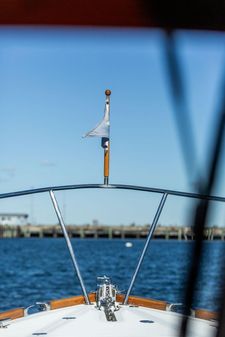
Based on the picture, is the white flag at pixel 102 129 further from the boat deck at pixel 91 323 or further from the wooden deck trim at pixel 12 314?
the wooden deck trim at pixel 12 314

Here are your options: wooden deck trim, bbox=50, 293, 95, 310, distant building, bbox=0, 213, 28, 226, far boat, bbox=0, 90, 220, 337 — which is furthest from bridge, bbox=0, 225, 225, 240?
far boat, bbox=0, 90, 220, 337

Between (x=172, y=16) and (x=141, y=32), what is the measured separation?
11 centimetres

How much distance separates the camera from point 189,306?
1.08m

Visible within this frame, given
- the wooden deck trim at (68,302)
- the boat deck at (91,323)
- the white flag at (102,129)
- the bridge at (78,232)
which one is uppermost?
the white flag at (102,129)

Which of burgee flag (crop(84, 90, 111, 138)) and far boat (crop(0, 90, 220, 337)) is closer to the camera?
far boat (crop(0, 90, 220, 337))

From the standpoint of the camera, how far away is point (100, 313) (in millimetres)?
4836

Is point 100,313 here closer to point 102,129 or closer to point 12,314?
point 12,314

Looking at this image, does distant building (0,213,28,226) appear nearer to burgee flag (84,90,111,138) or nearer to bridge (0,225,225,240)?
bridge (0,225,225,240)

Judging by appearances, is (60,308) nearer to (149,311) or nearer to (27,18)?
(149,311)

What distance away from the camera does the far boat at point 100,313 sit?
14.0 ft

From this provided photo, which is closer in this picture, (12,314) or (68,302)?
(12,314)

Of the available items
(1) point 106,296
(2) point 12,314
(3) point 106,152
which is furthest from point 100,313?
(3) point 106,152

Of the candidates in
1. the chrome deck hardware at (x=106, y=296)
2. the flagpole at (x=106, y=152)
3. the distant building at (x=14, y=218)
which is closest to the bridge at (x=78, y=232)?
the distant building at (x=14, y=218)

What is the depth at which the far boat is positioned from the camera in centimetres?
427
